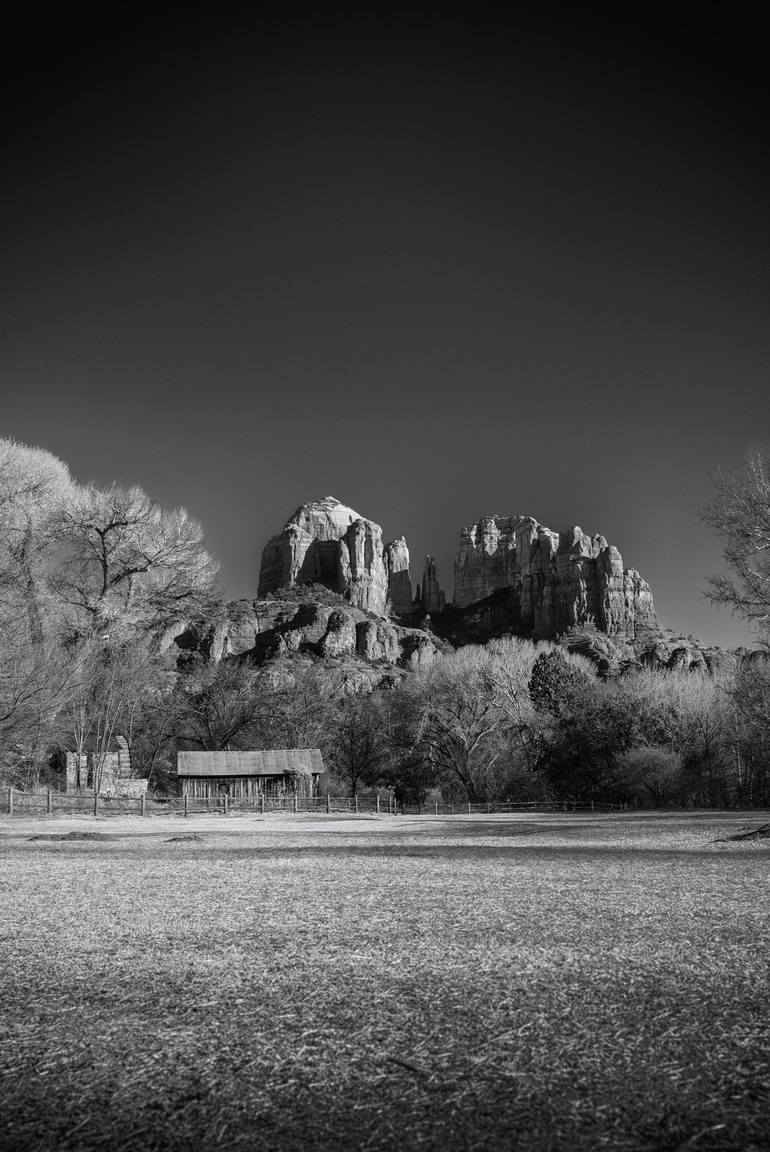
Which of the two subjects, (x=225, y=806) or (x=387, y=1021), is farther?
(x=225, y=806)

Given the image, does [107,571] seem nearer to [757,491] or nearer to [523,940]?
[757,491]

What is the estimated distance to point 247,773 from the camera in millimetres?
51312

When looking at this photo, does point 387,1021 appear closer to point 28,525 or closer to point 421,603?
point 28,525

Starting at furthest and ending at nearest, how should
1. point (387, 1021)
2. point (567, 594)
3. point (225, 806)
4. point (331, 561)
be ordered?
1. point (331, 561)
2. point (567, 594)
3. point (225, 806)
4. point (387, 1021)

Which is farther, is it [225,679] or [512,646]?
[512,646]

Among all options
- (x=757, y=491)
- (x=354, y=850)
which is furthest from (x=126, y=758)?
(x=757, y=491)

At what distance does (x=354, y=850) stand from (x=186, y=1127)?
44.8ft

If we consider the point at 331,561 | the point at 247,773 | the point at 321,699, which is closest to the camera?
the point at 247,773

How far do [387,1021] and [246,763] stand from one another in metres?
50.1

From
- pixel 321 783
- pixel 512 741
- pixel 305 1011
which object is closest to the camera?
pixel 305 1011

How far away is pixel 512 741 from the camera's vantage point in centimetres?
6088

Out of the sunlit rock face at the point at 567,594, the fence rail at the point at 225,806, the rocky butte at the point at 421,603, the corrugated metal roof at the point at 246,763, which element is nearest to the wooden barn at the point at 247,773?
the corrugated metal roof at the point at 246,763

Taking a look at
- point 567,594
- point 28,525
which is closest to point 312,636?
point 567,594

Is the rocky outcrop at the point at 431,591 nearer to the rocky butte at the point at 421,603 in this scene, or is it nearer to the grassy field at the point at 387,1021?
the rocky butte at the point at 421,603
